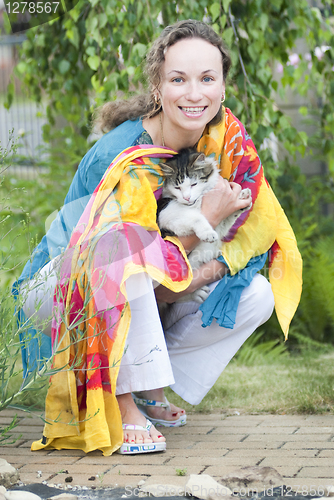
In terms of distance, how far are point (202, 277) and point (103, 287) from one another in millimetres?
478

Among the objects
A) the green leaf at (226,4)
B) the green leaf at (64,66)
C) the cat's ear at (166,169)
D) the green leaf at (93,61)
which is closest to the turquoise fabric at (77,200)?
the cat's ear at (166,169)

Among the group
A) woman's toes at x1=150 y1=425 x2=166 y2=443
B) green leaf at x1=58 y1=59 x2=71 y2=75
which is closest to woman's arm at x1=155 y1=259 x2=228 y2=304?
woman's toes at x1=150 y1=425 x2=166 y2=443

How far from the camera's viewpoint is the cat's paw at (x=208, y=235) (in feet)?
6.93

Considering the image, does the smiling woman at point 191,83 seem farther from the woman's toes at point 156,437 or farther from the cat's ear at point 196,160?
the woman's toes at point 156,437

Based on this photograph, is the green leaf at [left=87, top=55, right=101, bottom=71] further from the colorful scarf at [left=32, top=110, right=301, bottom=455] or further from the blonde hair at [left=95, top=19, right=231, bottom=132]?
the colorful scarf at [left=32, top=110, right=301, bottom=455]

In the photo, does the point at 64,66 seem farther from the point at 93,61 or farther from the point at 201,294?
the point at 201,294

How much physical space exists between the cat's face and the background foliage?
2.91 feet

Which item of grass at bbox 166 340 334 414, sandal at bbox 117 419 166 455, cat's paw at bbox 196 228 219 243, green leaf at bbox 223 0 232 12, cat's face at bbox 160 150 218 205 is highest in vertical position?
green leaf at bbox 223 0 232 12

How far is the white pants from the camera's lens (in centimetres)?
187

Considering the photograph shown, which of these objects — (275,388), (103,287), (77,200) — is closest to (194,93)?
(77,200)

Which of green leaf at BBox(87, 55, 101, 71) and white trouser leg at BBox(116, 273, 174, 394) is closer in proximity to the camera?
white trouser leg at BBox(116, 273, 174, 394)

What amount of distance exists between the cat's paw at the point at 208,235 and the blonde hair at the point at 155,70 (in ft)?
1.48

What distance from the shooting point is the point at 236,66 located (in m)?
3.33

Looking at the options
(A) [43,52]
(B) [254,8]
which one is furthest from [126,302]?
(A) [43,52]
